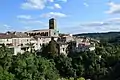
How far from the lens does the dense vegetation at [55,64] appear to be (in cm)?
4034

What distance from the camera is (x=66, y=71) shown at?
5503 cm

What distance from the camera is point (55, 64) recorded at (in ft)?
184

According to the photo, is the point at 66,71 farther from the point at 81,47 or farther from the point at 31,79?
the point at 31,79

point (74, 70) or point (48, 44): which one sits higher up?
point (48, 44)

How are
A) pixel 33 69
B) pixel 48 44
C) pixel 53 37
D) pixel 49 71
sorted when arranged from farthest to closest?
pixel 53 37 → pixel 48 44 → pixel 49 71 → pixel 33 69

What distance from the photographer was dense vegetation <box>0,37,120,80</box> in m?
40.3

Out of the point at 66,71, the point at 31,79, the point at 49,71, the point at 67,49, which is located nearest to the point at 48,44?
the point at 67,49

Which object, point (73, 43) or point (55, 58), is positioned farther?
point (73, 43)

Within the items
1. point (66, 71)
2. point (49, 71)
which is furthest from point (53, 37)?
point (49, 71)

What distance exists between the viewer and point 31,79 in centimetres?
3831

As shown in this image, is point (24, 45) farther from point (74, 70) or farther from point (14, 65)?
point (14, 65)

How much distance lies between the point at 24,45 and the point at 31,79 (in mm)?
24471

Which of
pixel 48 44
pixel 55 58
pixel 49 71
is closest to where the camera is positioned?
pixel 49 71

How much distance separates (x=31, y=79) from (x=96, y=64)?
20.3 meters
